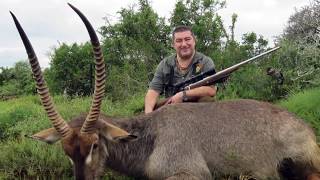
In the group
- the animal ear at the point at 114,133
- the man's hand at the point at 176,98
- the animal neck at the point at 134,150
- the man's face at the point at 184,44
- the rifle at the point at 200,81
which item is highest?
the man's face at the point at 184,44

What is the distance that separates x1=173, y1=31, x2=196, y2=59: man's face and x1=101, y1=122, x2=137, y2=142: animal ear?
8.44 ft

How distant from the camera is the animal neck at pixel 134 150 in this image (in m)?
5.92

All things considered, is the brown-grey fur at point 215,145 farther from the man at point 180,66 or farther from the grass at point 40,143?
the man at point 180,66

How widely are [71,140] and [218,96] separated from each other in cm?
489

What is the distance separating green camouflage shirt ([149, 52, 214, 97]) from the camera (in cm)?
798

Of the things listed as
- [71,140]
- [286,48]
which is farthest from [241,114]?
[286,48]

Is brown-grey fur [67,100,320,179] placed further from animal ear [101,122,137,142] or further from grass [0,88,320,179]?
grass [0,88,320,179]

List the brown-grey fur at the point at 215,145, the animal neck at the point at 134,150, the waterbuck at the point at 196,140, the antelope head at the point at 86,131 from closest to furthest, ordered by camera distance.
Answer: the antelope head at the point at 86,131 → the waterbuck at the point at 196,140 → the brown-grey fur at the point at 215,145 → the animal neck at the point at 134,150

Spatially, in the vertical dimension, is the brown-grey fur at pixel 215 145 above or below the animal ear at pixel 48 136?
below

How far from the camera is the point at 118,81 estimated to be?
1199 cm

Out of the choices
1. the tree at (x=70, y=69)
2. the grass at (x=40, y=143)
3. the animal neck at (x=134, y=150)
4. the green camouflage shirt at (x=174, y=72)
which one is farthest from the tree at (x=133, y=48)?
the animal neck at (x=134, y=150)

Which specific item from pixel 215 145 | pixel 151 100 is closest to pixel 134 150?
pixel 215 145

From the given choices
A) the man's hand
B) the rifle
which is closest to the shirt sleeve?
the rifle

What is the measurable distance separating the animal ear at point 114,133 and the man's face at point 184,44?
2.57 meters
